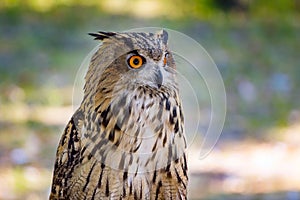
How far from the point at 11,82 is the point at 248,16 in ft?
17.1

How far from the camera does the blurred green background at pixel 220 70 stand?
22.6 feet

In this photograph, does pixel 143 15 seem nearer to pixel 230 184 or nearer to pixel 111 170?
pixel 230 184

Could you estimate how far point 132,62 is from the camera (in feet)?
11.2

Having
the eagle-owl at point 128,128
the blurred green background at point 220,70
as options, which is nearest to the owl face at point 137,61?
the eagle-owl at point 128,128

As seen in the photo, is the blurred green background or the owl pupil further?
the blurred green background

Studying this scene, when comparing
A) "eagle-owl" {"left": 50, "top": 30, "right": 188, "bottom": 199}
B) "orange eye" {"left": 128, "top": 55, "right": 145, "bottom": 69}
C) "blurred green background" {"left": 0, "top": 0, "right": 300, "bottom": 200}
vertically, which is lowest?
"eagle-owl" {"left": 50, "top": 30, "right": 188, "bottom": 199}

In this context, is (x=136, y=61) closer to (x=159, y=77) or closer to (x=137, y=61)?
(x=137, y=61)

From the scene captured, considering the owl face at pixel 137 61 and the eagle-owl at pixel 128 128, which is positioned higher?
the owl face at pixel 137 61

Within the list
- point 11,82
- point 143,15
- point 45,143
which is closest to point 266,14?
point 143,15

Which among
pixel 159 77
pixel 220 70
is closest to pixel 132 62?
pixel 159 77

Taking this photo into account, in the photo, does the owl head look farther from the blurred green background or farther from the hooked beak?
the blurred green background

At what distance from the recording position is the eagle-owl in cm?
342

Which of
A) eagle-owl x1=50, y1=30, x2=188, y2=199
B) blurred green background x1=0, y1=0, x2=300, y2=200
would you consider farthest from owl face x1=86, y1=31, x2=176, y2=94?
blurred green background x1=0, y1=0, x2=300, y2=200

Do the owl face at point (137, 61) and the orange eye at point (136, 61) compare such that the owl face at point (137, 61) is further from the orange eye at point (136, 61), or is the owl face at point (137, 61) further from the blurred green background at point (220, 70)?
the blurred green background at point (220, 70)
